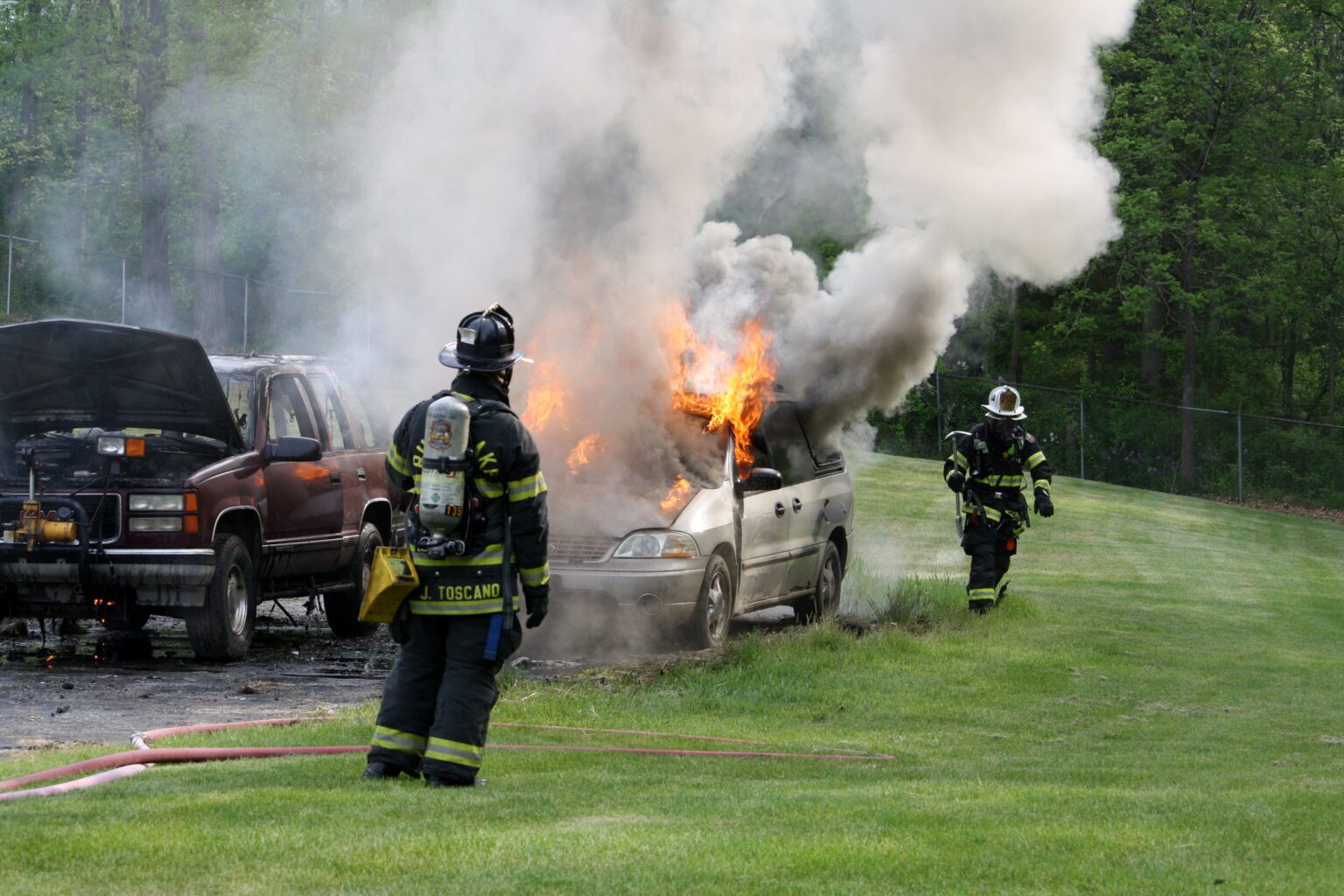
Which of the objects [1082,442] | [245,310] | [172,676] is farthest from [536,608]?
[1082,442]

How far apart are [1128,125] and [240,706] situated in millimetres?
30930

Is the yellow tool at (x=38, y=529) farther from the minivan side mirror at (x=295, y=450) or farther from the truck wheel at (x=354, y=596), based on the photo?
the truck wheel at (x=354, y=596)

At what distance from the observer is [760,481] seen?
11.6 m

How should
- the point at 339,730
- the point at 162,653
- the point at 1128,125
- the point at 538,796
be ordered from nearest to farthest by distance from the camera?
1. the point at 538,796
2. the point at 339,730
3. the point at 162,653
4. the point at 1128,125

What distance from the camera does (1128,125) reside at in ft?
119

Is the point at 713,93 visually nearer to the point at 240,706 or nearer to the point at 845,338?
the point at 845,338

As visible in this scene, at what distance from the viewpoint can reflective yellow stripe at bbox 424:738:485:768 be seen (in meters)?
6.35

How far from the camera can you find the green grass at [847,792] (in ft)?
16.0

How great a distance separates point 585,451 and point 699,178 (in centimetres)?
304

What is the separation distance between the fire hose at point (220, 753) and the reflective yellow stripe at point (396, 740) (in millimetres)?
822

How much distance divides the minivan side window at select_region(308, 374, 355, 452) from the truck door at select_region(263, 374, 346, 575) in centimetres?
24

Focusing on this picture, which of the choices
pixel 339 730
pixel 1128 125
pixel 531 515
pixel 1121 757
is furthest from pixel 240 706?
pixel 1128 125

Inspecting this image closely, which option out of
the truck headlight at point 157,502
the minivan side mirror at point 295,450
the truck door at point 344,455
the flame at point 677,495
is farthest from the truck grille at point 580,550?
the truck headlight at point 157,502

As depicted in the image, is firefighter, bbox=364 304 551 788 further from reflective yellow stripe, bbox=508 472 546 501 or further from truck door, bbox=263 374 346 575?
truck door, bbox=263 374 346 575
